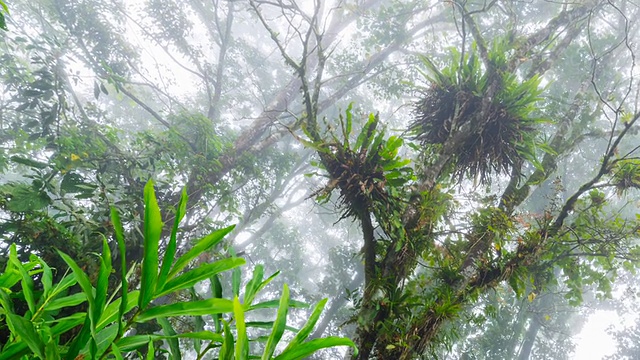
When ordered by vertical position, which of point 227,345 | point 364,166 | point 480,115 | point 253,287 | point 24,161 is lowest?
point 227,345

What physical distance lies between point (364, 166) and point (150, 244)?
1939 mm

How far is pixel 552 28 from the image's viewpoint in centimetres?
427

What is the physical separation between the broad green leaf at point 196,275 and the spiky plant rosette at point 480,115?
280cm

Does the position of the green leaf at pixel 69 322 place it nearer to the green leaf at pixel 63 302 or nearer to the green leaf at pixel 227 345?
the green leaf at pixel 63 302

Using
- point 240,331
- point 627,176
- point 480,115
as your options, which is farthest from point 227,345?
point 627,176

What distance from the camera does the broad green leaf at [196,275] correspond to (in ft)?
2.60

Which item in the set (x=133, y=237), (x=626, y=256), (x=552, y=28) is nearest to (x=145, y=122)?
(x=133, y=237)

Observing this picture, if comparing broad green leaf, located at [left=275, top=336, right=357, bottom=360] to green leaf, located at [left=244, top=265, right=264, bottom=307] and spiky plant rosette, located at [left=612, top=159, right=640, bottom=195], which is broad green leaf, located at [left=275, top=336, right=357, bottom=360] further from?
spiky plant rosette, located at [left=612, top=159, right=640, bottom=195]

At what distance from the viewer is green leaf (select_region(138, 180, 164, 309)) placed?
68 centimetres

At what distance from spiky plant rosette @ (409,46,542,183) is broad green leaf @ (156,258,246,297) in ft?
9.20

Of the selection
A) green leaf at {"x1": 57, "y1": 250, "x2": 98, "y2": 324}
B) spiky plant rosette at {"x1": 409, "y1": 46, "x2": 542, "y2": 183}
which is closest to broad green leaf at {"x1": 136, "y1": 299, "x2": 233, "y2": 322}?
green leaf at {"x1": 57, "y1": 250, "x2": 98, "y2": 324}

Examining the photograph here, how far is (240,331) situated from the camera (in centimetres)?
76

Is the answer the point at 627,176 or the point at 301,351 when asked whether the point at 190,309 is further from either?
the point at 627,176

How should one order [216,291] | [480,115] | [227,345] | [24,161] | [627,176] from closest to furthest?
[227,345]
[216,291]
[24,161]
[627,176]
[480,115]
